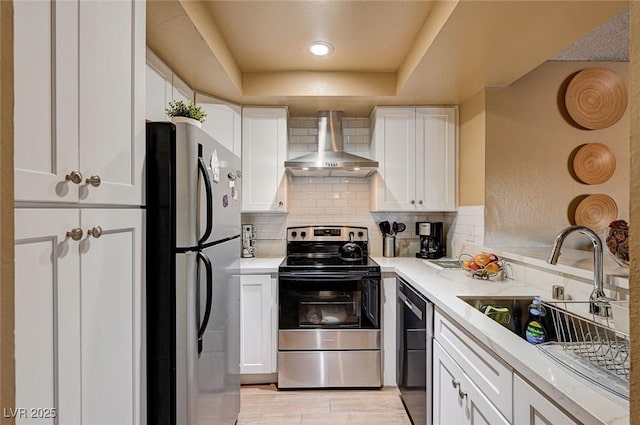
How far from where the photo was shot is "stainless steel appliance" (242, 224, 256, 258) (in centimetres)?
300

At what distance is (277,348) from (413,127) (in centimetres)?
209

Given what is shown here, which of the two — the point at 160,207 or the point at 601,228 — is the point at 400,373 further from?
the point at 160,207

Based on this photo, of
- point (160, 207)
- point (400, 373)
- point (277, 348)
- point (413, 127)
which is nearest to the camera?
point (160, 207)

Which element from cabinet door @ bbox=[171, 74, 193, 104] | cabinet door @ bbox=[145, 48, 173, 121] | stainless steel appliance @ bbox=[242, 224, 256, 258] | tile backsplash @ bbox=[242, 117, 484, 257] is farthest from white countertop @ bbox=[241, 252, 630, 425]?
cabinet door @ bbox=[171, 74, 193, 104]

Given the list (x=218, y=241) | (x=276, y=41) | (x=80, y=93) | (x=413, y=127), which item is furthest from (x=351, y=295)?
(x=80, y=93)

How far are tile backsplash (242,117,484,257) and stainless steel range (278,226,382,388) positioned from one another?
686 mm

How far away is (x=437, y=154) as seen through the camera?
2828mm

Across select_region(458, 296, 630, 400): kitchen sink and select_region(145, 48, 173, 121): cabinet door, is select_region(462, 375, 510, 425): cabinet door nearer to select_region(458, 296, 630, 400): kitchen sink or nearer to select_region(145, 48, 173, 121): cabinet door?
select_region(458, 296, 630, 400): kitchen sink

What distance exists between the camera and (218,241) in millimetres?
1620

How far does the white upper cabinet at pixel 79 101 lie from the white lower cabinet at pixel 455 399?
4.62ft

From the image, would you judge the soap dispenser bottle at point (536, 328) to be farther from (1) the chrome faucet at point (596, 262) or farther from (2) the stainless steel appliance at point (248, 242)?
(2) the stainless steel appliance at point (248, 242)

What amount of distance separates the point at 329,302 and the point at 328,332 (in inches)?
8.4

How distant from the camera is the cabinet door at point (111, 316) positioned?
88cm

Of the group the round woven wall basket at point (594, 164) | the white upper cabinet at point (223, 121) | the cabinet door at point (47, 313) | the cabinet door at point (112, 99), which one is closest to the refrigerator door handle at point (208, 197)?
the cabinet door at point (112, 99)
